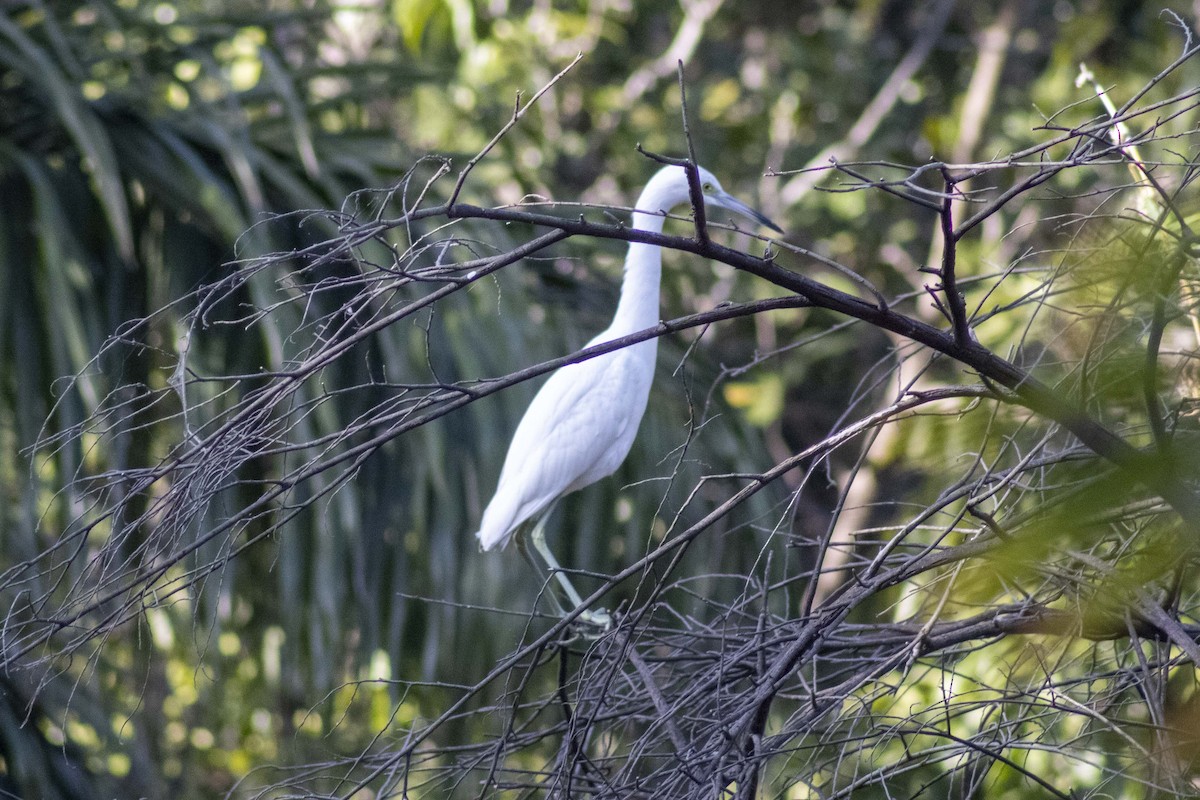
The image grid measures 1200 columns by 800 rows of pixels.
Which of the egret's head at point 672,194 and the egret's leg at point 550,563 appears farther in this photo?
the egret's head at point 672,194

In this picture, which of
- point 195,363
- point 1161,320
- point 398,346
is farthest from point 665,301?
point 1161,320

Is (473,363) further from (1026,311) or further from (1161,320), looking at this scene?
(1161,320)

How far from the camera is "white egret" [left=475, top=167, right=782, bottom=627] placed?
2740 mm

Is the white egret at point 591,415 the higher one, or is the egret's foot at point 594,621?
the white egret at point 591,415

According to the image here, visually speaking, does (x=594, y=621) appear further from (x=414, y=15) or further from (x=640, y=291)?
(x=414, y=15)

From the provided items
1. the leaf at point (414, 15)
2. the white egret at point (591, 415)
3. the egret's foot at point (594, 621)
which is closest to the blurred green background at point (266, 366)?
the leaf at point (414, 15)

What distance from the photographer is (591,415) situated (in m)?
2.84

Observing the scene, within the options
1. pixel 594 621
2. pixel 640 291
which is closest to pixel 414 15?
pixel 640 291

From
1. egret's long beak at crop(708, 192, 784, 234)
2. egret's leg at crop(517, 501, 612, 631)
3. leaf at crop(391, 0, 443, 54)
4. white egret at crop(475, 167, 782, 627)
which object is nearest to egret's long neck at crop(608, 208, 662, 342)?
white egret at crop(475, 167, 782, 627)

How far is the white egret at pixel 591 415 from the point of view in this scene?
2.74m

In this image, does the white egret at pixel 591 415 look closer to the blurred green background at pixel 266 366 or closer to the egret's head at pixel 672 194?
the egret's head at pixel 672 194

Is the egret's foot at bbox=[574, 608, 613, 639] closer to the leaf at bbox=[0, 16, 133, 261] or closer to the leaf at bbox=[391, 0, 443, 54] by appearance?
the leaf at bbox=[0, 16, 133, 261]

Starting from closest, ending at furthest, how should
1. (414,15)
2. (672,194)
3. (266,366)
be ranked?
(672,194) < (266,366) < (414,15)

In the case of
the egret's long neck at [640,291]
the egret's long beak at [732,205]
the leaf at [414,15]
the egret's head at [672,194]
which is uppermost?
the leaf at [414,15]
